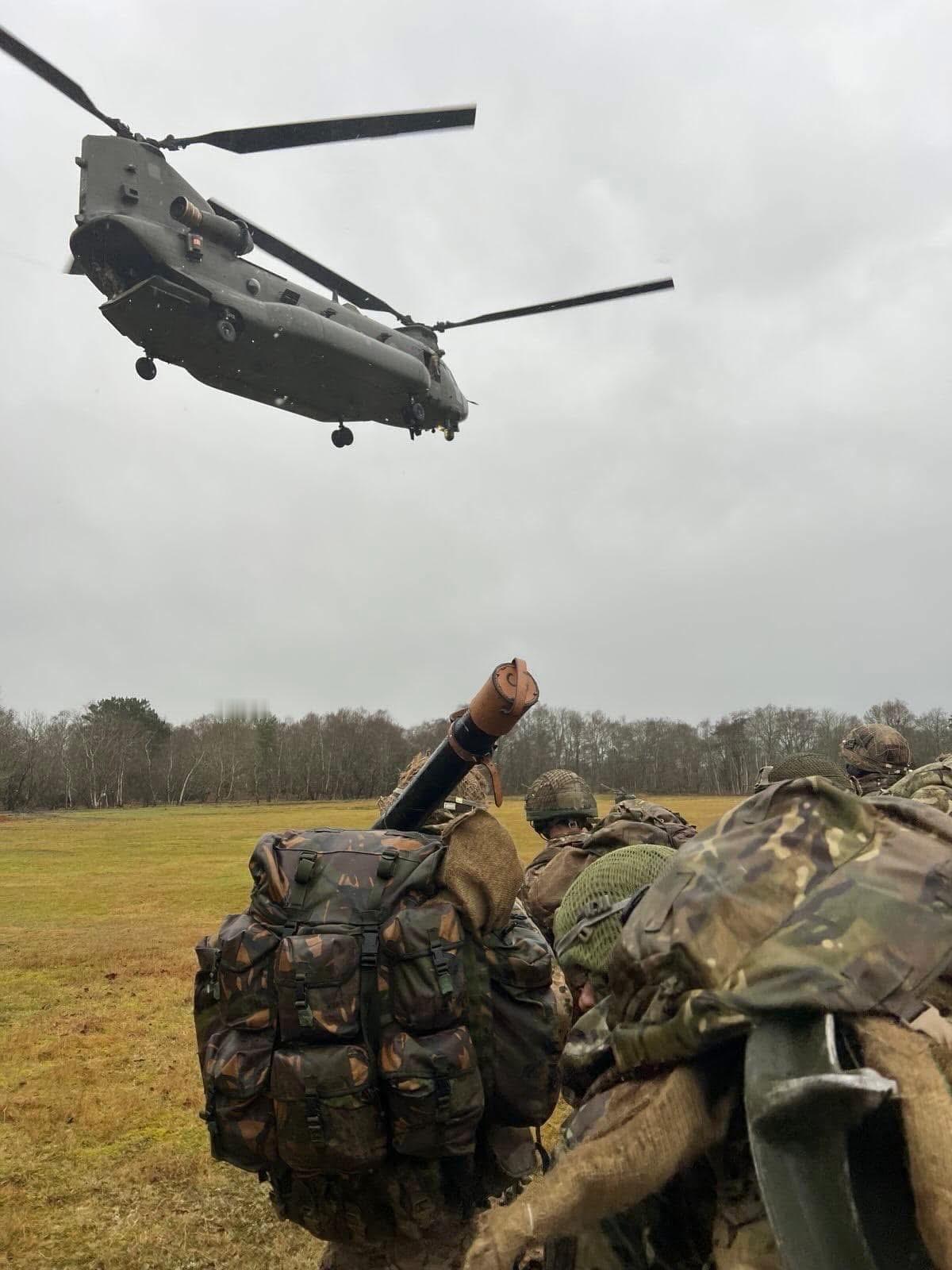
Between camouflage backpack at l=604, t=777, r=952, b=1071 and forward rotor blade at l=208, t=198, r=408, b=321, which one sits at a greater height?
forward rotor blade at l=208, t=198, r=408, b=321

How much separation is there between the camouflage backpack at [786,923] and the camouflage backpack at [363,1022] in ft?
5.75

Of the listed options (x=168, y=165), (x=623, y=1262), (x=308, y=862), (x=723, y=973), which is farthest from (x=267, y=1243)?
(x=168, y=165)

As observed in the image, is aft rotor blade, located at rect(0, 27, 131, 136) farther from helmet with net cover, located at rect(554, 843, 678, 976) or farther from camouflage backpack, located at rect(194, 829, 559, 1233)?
helmet with net cover, located at rect(554, 843, 678, 976)

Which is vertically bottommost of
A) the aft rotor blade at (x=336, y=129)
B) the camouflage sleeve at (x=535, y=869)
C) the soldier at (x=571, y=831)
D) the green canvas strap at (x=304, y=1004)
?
the green canvas strap at (x=304, y=1004)

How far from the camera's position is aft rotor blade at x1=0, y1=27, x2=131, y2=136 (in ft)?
29.6

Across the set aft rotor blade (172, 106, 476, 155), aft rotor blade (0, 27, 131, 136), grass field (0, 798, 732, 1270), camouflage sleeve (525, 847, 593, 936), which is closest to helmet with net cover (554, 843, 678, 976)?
camouflage sleeve (525, 847, 593, 936)

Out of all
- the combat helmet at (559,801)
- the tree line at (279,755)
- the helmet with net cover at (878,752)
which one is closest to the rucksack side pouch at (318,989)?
the combat helmet at (559,801)

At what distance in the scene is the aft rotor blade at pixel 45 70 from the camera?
9.03 m

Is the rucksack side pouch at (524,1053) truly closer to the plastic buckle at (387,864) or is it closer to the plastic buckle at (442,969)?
the plastic buckle at (442,969)

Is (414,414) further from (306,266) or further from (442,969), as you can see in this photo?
(442,969)

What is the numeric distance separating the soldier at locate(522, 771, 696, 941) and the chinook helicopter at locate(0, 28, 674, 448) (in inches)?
309

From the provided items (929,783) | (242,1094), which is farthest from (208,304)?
(242,1094)

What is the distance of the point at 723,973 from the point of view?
1.12m

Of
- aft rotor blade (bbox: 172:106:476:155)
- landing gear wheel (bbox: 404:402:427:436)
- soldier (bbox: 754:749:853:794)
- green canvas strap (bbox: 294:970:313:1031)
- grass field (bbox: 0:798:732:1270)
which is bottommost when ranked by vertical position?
grass field (bbox: 0:798:732:1270)
